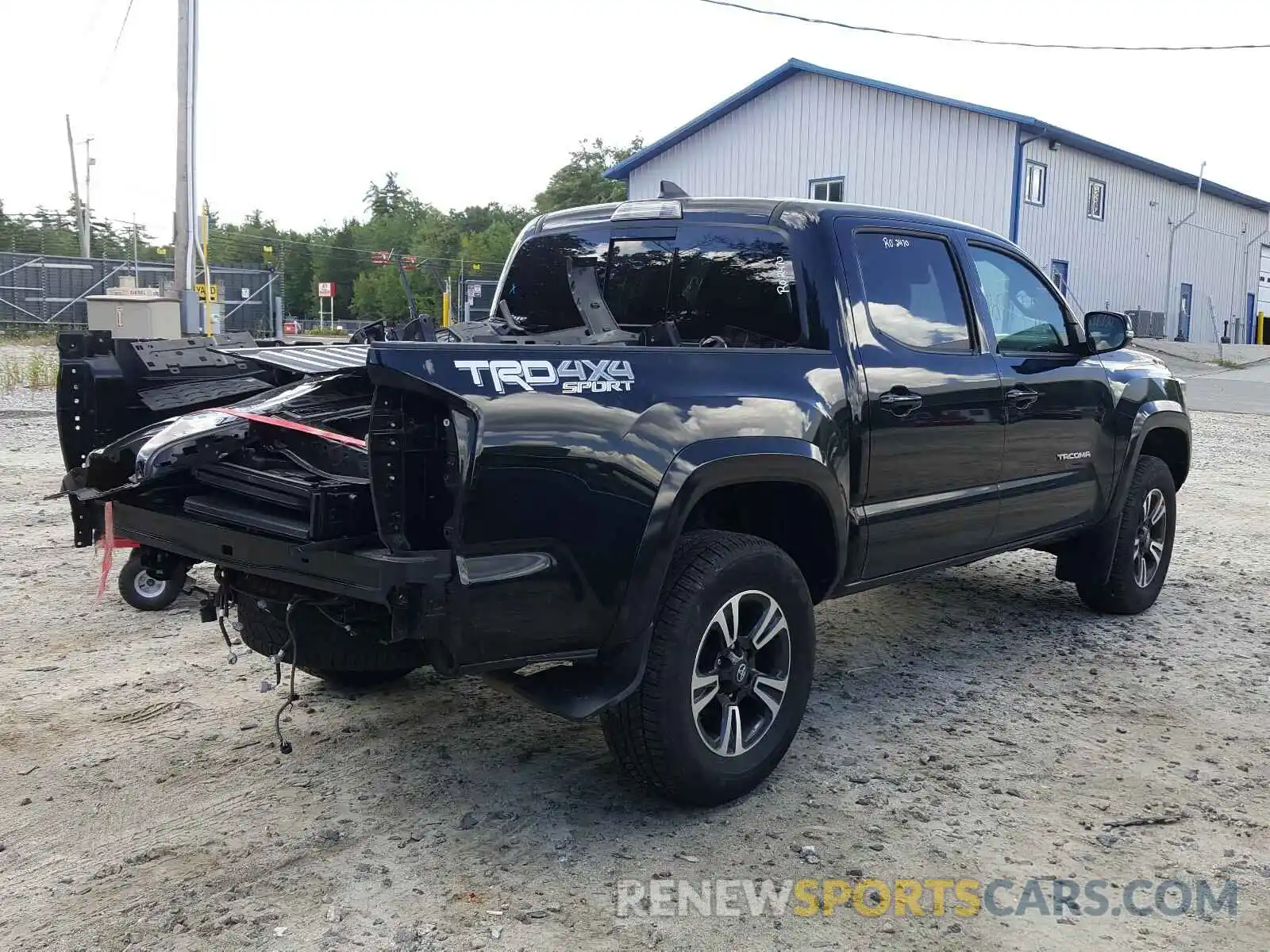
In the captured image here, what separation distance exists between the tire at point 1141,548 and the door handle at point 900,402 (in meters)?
2.21

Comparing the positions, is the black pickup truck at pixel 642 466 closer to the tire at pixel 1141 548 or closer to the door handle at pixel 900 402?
the door handle at pixel 900 402

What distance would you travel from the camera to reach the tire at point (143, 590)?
5703 mm

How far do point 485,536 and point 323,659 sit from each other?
765mm

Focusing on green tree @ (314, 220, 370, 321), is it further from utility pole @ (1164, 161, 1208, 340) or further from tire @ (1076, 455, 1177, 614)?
tire @ (1076, 455, 1177, 614)

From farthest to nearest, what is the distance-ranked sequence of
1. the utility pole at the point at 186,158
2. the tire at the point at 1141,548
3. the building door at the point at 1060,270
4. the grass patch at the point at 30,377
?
the building door at the point at 1060,270, the utility pole at the point at 186,158, the grass patch at the point at 30,377, the tire at the point at 1141,548

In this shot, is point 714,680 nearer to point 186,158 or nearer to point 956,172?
point 186,158

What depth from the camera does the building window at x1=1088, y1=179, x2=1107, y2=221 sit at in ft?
99.9

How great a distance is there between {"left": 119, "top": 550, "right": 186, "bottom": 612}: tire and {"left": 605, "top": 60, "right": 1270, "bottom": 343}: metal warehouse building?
19588mm

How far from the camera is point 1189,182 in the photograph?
36.4m

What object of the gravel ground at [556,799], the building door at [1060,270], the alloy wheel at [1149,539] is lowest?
the gravel ground at [556,799]

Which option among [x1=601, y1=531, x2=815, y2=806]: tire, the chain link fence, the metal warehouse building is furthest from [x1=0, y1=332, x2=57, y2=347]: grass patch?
[x1=601, y1=531, x2=815, y2=806]: tire

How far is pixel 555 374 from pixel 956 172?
25718 millimetres

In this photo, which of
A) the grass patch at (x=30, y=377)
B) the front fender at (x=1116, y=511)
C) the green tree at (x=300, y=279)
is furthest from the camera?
the green tree at (x=300, y=279)

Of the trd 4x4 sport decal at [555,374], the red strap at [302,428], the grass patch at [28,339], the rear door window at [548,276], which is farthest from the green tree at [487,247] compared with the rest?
the trd 4x4 sport decal at [555,374]
